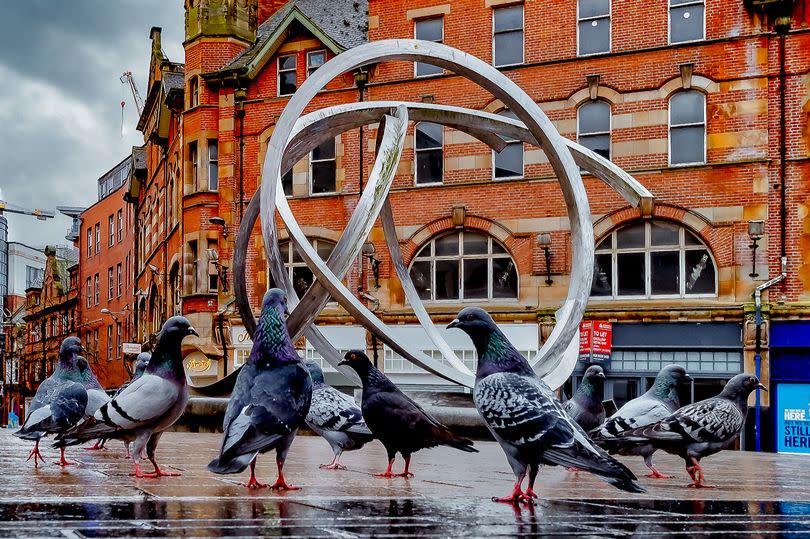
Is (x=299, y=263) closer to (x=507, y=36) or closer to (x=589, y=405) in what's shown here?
(x=507, y=36)

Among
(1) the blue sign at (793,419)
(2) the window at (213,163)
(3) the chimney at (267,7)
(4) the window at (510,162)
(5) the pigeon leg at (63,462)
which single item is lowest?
(1) the blue sign at (793,419)

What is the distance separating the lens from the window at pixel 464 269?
102ft

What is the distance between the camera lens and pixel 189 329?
30.5 ft

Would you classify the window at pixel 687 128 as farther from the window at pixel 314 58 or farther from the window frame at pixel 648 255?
the window at pixel 314 58

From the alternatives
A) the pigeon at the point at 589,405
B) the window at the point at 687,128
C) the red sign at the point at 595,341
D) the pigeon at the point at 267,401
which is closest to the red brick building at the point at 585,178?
the window at the point at 687,128

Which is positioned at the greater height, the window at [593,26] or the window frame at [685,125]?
the window at [593,26]

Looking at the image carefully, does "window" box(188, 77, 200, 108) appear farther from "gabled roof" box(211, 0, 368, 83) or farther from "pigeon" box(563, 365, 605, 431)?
"pigeon" box(563, 365, 605, 431)

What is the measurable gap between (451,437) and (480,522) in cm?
372

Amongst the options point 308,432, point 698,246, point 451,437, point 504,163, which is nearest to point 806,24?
point 698,246

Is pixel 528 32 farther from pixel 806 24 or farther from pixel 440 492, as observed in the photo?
pixel 440 492

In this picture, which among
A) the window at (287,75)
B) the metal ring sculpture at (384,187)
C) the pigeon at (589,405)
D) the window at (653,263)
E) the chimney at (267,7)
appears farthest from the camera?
the chimney at (267,7)

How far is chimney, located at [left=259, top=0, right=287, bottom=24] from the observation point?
132 feet

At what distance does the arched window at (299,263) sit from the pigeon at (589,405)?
2087 cm

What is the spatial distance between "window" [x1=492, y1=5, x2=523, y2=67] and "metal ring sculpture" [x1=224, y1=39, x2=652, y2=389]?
12199 mm
